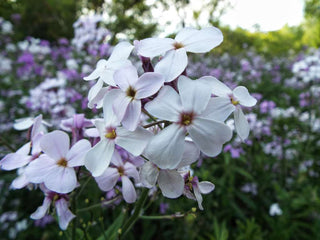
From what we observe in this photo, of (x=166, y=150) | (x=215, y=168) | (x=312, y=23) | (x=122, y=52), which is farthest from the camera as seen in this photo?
(x=312, y=23)

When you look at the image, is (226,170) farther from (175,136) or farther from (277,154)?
(175,136)

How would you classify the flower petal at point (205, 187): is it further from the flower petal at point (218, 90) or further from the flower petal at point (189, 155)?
the flower petal at point (218, 90)

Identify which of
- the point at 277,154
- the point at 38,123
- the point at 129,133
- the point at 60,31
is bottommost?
the point at 60,31

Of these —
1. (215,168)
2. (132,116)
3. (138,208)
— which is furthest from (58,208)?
(215,168)

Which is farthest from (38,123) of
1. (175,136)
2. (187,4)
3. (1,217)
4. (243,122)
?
(187,4)

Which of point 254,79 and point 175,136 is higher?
point 175,136

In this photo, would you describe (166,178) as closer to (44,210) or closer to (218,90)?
(218,90)

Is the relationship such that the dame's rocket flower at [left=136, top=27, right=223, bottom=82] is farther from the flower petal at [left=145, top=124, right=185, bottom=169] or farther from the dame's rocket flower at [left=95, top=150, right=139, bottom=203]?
the dame's rocket flower at [left=95, top=150, right=139, bottom=203]
